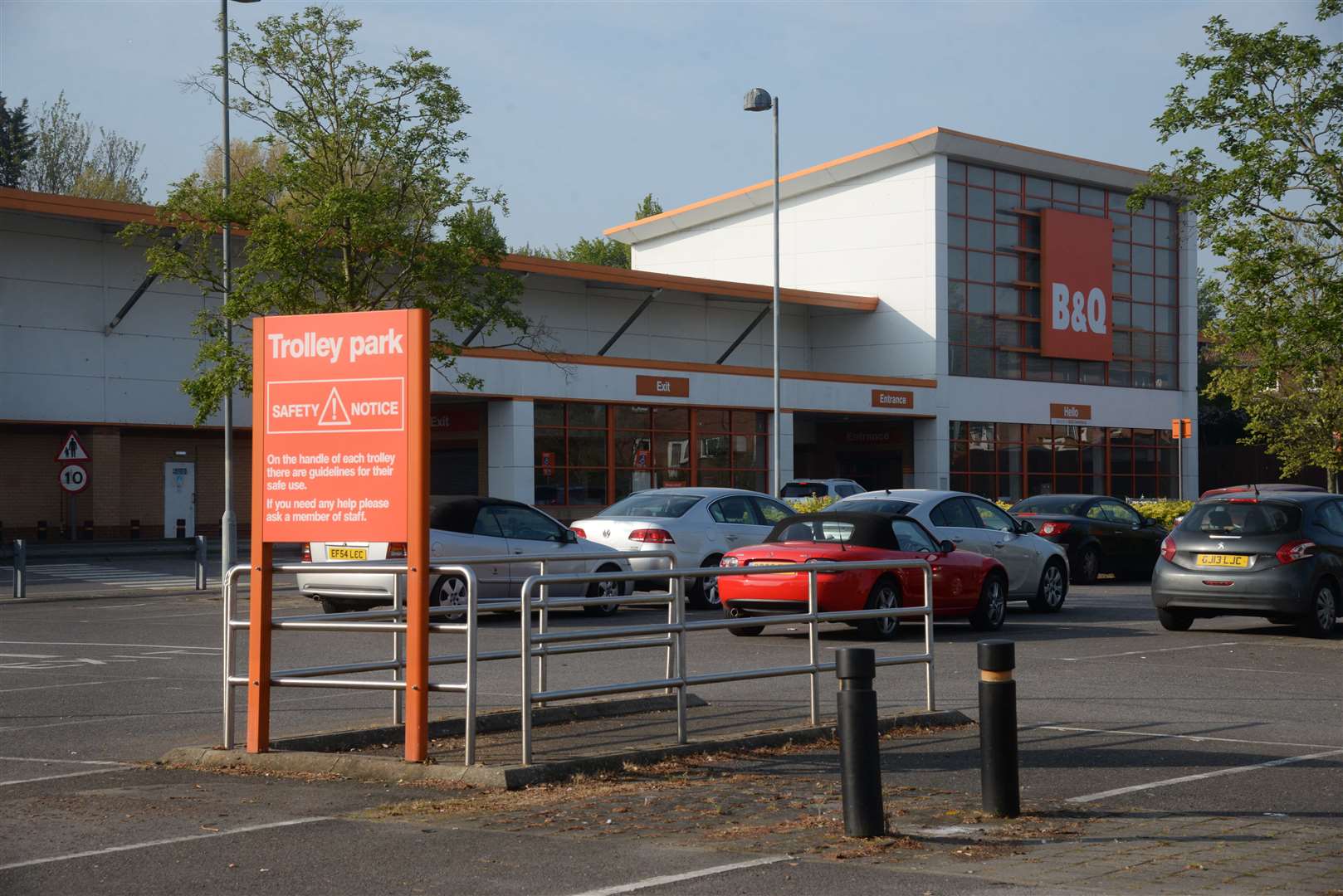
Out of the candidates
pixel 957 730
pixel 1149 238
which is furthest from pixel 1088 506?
pixel 1149 238

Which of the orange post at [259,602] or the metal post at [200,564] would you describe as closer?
the orange post at [259,602]

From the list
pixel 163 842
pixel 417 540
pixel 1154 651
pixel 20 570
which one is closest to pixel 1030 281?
pixel 20 570

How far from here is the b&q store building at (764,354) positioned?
3831 centimetres

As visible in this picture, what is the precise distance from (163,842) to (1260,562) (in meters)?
13.4

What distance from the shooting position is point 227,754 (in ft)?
30.1

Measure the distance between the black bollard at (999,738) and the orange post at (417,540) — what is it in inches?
119

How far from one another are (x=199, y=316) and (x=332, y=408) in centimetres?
2049

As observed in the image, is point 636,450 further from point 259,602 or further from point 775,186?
point 259,602

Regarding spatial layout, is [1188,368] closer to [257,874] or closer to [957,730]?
[957,730]

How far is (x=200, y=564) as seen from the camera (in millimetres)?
28453

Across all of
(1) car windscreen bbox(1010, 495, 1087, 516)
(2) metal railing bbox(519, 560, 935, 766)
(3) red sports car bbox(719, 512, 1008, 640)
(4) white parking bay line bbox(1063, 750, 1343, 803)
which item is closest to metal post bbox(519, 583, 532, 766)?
(2) metal railing bbox(519, 560, 935, 766)

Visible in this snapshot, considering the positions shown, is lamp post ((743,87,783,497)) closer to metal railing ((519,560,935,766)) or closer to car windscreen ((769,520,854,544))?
car windscreen ((769,520,854,544))

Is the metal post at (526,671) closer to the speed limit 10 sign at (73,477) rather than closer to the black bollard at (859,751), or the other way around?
the black bollard at (859,751)

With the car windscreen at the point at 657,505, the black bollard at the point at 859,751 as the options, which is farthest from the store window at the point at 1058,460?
the black bollard at the point at 859,751
